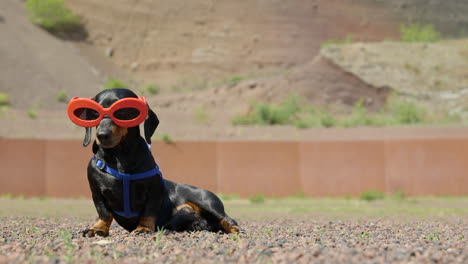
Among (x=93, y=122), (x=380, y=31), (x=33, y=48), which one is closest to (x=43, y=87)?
(x=33, y=48)

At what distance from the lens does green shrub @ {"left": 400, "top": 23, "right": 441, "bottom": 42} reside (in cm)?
5981

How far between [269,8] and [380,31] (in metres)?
10.7

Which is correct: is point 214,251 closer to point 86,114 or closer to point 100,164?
point 100,164

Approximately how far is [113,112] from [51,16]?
5102 centimetres

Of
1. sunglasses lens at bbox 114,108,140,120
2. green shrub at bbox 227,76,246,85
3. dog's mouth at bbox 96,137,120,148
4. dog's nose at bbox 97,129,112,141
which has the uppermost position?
green shrub at bbox 227,76,246,85

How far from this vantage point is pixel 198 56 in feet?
189

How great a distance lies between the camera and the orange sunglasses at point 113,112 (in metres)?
6.81

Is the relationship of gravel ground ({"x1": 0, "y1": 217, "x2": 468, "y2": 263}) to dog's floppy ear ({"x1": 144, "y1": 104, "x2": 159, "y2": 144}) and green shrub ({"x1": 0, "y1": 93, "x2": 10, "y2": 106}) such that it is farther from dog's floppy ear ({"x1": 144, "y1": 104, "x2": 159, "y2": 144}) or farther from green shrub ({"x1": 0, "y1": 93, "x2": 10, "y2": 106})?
green shrub ({"x1": 0, "y1": 93, "x2": 10, "y2": 106})

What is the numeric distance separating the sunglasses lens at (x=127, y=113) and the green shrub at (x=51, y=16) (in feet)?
165

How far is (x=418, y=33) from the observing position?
61312mm

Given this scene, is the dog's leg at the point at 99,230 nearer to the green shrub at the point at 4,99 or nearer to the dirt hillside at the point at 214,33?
the green shrub at the point at 4,99

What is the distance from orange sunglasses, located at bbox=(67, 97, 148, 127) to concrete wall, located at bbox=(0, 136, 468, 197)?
55.8 feet

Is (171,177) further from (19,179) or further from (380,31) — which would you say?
(380,31)

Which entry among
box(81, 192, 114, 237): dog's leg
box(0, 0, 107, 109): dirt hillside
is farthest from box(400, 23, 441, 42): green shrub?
box(81, 192, 114, 237): dog's leg
